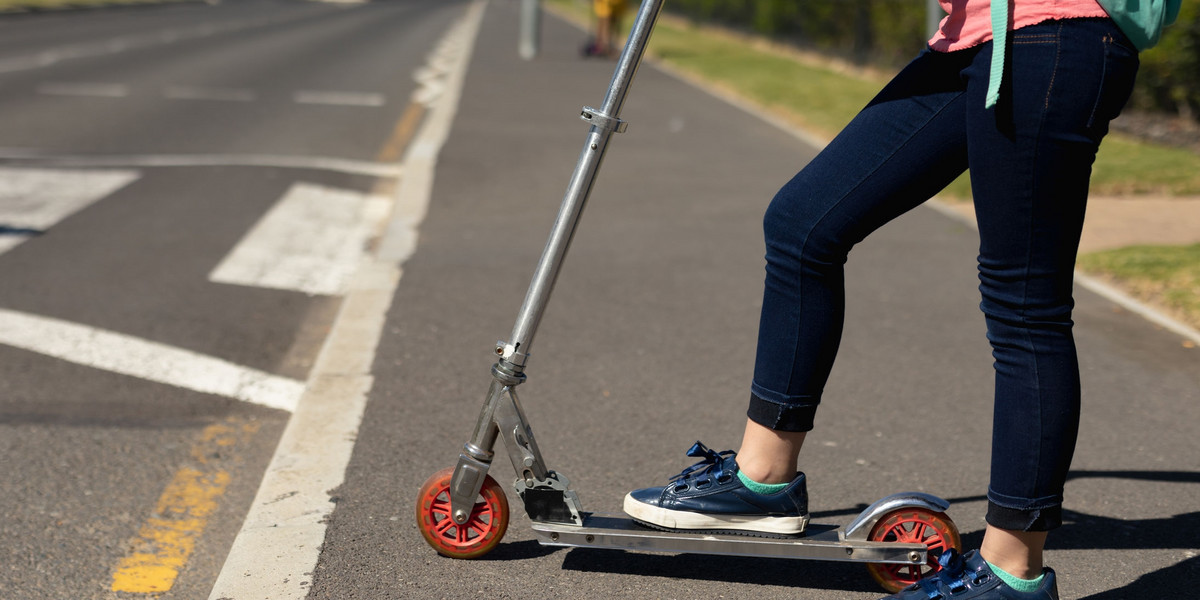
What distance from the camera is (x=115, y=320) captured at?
4.94 metres

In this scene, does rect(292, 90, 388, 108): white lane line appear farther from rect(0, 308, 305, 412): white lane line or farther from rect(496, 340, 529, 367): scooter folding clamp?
rect(496, 340, 529, 367): scooter folding clamp

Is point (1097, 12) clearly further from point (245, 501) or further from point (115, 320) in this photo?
point (115, 320)

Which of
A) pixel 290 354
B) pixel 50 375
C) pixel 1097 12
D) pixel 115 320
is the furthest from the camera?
pixel 115 320

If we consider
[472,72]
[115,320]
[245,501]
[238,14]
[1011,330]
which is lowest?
[238,14]

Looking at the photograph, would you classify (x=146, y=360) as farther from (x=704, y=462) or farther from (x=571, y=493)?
(x=704, y=462)

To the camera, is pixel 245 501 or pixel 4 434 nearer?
pixel 245 501

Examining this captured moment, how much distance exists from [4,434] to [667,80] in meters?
14.0

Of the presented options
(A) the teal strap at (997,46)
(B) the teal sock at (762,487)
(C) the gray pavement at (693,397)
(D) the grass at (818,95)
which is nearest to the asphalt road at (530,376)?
(C) the gray pavement at (693,397)

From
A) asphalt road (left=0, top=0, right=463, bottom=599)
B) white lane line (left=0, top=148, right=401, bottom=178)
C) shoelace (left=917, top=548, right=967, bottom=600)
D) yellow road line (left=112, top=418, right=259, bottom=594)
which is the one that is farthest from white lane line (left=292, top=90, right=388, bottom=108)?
shoelace (left=917, top=548, right=967, bottom=600)

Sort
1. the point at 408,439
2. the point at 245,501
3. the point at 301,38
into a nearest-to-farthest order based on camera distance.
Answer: the point at 245,501, the point at 408,439, the point at 301,38

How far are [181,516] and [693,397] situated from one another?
5.52ft

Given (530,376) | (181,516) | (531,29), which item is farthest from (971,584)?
(531,29)

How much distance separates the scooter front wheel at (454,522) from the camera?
2688 millimetres

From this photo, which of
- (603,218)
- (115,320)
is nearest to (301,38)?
(603,218)
